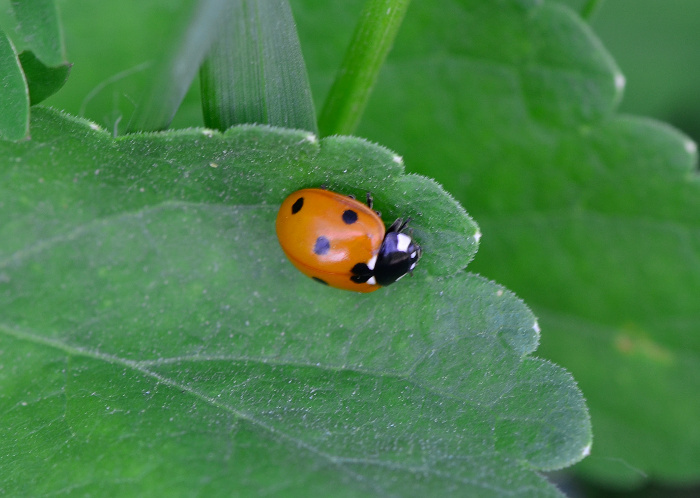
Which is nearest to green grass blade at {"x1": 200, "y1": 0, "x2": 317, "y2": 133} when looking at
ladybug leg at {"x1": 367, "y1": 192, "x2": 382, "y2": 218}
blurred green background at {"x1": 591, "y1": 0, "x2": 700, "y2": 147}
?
ladybug leg at {"x1": 367, "y1": 192, "x2": 382, "y2": 218}

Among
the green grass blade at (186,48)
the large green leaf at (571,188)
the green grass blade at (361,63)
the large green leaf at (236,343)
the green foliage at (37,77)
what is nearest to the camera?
the green grass blade at (186,48)

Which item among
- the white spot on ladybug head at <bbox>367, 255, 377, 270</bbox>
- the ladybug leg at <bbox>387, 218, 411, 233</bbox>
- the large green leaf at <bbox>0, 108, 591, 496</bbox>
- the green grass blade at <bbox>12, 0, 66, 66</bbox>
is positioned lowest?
the large green leaf at <bbox>0, 108, 591, 496</bbox>

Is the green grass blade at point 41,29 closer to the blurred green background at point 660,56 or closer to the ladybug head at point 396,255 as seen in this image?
the ladybug head at point 396,255

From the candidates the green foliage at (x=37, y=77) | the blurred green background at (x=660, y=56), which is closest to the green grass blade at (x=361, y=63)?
the green foliage at (x=37, y=77)

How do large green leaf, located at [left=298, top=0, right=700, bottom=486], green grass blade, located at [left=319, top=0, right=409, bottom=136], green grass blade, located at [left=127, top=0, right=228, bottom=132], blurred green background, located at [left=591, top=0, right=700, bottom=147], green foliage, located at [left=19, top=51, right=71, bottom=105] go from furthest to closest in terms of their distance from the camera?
blurred green background, located at [left=591, top=0, right=700, bottom=147] → large green leaf, located at [left=298, top=0, right=700, bottom=486] → green grass blade, located at [left=319, top=0, right=409, bottom=136] → green foliage, located at [left=19, top=51, right=71, bottom=105] → green grass blade, located at [left=127, top=0, right=228, bottom=132]

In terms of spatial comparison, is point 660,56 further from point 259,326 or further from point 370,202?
point 259,326

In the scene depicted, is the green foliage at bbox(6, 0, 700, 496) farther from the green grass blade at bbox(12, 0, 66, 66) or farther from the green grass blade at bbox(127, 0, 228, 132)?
the green grass blade at bbox(12, 0, 66, 66)

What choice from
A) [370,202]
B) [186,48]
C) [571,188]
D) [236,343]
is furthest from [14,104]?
[571,188]
